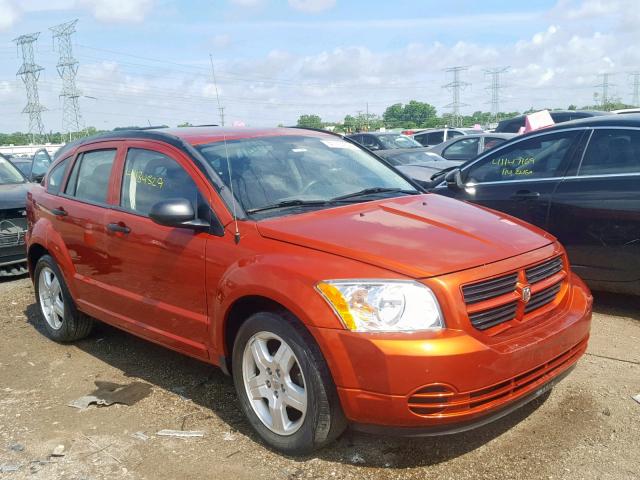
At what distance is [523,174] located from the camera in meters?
5.76

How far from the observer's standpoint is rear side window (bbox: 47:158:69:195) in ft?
17.5

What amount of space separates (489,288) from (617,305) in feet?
10.00

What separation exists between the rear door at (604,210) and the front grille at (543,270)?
1686 millimetres

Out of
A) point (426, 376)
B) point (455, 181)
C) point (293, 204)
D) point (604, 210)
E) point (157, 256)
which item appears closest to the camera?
point (426, 376)

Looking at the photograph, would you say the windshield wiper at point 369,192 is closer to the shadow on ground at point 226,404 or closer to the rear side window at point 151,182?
the rear side window at point 151,182

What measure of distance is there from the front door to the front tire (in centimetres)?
42

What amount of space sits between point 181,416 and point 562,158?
376 centimetres

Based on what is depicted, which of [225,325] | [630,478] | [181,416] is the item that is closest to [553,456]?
[630,478]

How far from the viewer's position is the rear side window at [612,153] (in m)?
5.01

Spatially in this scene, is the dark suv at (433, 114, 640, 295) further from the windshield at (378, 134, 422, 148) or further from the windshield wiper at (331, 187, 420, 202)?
the windshield at (378, 134, 422, 148)

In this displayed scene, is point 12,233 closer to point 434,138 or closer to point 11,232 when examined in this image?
point 11,232

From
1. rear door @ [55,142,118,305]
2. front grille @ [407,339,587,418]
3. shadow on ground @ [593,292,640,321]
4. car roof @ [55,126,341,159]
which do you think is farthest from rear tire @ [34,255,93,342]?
shadow on ground @ [593,292,640,321]

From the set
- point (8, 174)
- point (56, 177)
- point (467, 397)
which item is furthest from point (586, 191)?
point (8, 174)

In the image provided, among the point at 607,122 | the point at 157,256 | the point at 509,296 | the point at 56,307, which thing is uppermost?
the point at 607,122
